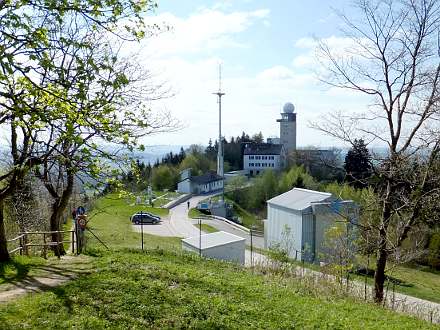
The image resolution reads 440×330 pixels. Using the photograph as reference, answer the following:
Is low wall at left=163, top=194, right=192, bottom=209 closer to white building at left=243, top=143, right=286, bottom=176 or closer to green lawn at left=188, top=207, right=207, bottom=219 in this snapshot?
green lawn at left=188, top=207, right=207, bottom=219

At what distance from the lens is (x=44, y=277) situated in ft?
31.0

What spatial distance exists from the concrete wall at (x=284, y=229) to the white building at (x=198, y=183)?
38.3 meters

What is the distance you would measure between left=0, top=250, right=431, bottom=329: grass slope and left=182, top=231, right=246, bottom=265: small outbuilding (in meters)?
9.60

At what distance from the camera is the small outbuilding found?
20391 millimetres

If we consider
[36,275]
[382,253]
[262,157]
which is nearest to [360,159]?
[382,253]

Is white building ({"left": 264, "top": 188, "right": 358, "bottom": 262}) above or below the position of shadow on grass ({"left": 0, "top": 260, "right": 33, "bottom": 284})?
below

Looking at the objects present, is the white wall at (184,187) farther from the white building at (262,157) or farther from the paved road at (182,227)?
the white building at (262,157)

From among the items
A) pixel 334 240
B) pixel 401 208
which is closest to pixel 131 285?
pixel 401 208

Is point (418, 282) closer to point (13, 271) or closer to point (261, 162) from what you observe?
point (13, 271)

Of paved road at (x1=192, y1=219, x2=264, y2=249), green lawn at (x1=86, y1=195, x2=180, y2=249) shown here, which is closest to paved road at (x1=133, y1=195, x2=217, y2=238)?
green lawn at (x1=86, y1=195, x2=180, y2=249)

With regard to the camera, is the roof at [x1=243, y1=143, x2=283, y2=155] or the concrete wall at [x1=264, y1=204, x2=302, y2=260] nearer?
the concrete wall at [x1=264, y1=204, x2=302, y2=260]

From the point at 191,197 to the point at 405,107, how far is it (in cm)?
5671

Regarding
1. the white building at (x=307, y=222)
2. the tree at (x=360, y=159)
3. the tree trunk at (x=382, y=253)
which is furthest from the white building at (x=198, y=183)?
the tree trunk at (x=382, y=253)

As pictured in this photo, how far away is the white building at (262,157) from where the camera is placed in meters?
92.2
